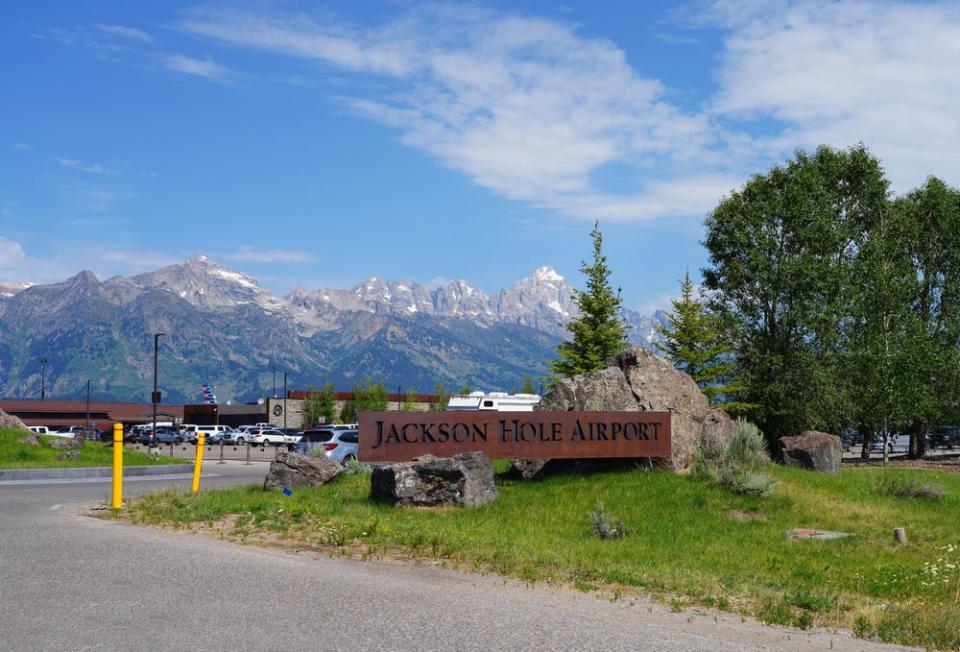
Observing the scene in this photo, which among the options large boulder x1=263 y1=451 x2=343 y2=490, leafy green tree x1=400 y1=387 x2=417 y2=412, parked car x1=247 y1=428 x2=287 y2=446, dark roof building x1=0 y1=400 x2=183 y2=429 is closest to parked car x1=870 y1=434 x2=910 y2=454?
large boulder x1=263 y1=451 x2=343 y2=490

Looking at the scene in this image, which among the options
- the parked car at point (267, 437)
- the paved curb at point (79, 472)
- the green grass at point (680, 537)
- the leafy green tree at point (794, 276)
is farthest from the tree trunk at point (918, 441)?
the parked car at point (267, 437)

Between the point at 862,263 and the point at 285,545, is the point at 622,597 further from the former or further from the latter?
the point at 862,263

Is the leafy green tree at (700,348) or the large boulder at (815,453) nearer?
the large boulder at (815,453)

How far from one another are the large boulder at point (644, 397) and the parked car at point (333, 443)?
420 inches

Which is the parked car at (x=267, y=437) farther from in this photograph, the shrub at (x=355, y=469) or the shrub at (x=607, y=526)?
the shrub at (x=607, y=526)

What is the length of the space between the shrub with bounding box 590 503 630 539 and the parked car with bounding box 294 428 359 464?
16253mm

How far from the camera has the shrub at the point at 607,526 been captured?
1427 centimetres

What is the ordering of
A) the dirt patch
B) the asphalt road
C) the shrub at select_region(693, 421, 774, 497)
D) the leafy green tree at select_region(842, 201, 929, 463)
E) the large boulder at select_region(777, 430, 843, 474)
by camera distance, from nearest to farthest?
1. the asphalt road
2. the dirt patch
3. the shrub at select_region(693, 421, 774, 497)
4. the large boulder at select_region(777, 430, 843, 474)
5. the leafy green tree at select_region(842, 201, 929, 463)

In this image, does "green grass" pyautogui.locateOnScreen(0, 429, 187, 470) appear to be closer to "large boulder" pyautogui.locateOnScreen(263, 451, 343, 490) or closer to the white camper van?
"large boulder" pyautogui.locateOnScreen(263, 451, 343, 490)

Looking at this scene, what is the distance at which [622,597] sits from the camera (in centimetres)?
932

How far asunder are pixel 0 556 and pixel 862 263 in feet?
132

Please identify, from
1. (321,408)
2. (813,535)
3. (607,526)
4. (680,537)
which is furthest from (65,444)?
(321,408)

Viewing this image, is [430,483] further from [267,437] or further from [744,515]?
[267,437]

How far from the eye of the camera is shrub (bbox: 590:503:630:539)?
14.3 m
